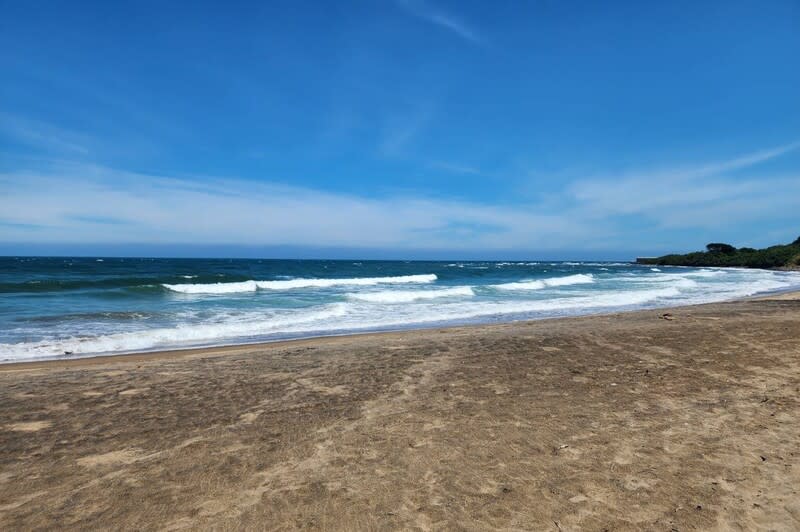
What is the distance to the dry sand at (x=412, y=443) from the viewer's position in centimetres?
301

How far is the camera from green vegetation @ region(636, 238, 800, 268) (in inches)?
2393

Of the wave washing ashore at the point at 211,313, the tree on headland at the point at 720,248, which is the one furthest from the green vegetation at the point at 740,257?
the wave washing ashore at the point at 211,313

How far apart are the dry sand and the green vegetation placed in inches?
2727

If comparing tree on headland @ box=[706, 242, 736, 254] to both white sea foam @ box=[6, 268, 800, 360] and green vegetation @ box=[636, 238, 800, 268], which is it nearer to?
green vegetation @ box=[636, 238, 800, 268]

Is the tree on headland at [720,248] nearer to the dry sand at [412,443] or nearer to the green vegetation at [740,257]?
the green vegetation at [740,257]

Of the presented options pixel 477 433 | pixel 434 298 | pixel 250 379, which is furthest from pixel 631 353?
pixel 434 298

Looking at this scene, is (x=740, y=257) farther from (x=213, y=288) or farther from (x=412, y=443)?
(x=412, y=443)

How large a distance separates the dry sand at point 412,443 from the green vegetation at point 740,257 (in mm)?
69263

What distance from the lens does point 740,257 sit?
72250mm

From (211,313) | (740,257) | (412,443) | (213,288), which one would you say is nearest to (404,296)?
(211,313)

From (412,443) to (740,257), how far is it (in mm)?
87462

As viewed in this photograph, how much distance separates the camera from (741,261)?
229 ft

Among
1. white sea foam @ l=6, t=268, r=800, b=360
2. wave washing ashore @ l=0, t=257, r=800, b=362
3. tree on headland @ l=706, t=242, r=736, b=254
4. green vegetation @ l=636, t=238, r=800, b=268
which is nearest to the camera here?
white sea foam @ l=6, t=268, r=800, b=360

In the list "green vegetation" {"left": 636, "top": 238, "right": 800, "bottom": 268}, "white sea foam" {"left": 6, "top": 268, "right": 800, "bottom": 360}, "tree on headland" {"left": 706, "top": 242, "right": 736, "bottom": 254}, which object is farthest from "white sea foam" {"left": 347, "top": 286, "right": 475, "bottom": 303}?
"tree on headland" {"left": 706, "top": 242, "right": 736, "bottom": 254}
